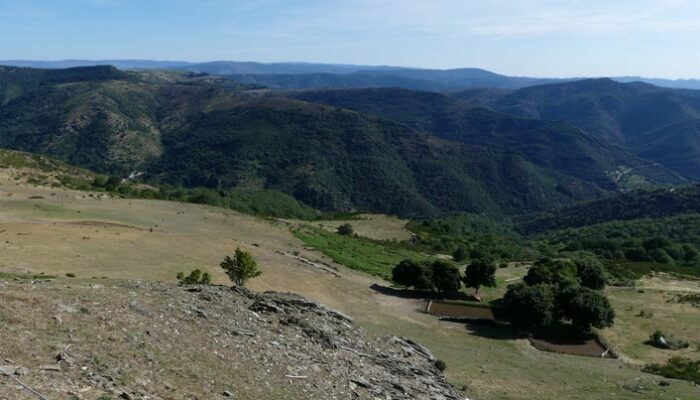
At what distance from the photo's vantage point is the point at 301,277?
156 ft

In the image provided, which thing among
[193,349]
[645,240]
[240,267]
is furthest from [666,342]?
[645,240]

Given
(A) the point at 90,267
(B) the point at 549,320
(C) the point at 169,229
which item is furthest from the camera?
(C) the point at 169,229

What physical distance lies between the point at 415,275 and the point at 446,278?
293 centimetres

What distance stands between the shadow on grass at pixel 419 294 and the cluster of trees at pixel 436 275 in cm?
47

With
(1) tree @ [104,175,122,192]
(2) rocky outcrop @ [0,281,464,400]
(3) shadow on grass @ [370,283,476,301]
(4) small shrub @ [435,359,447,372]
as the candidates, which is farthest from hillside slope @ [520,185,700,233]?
(2) rocky outcrop @ [0,281,464,400]

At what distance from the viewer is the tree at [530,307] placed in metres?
41.1

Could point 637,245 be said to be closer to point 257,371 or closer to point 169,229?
point 169,229

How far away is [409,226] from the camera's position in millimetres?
112812

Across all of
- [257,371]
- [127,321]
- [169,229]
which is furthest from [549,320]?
[169,229]

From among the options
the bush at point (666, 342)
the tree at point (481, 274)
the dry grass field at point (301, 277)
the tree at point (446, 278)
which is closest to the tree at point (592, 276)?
the dry grass field at point (301, 277)

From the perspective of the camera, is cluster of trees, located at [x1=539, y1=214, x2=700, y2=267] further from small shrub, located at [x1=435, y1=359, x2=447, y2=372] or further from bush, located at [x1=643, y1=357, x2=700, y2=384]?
small shrub, located at [x1=435, y1=359, x2=447, y2=372]

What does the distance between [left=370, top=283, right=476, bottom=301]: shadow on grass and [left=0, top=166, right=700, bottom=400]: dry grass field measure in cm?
144

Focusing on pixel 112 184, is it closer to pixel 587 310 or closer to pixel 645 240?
pixel 587 310

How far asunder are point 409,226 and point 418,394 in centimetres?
9110
